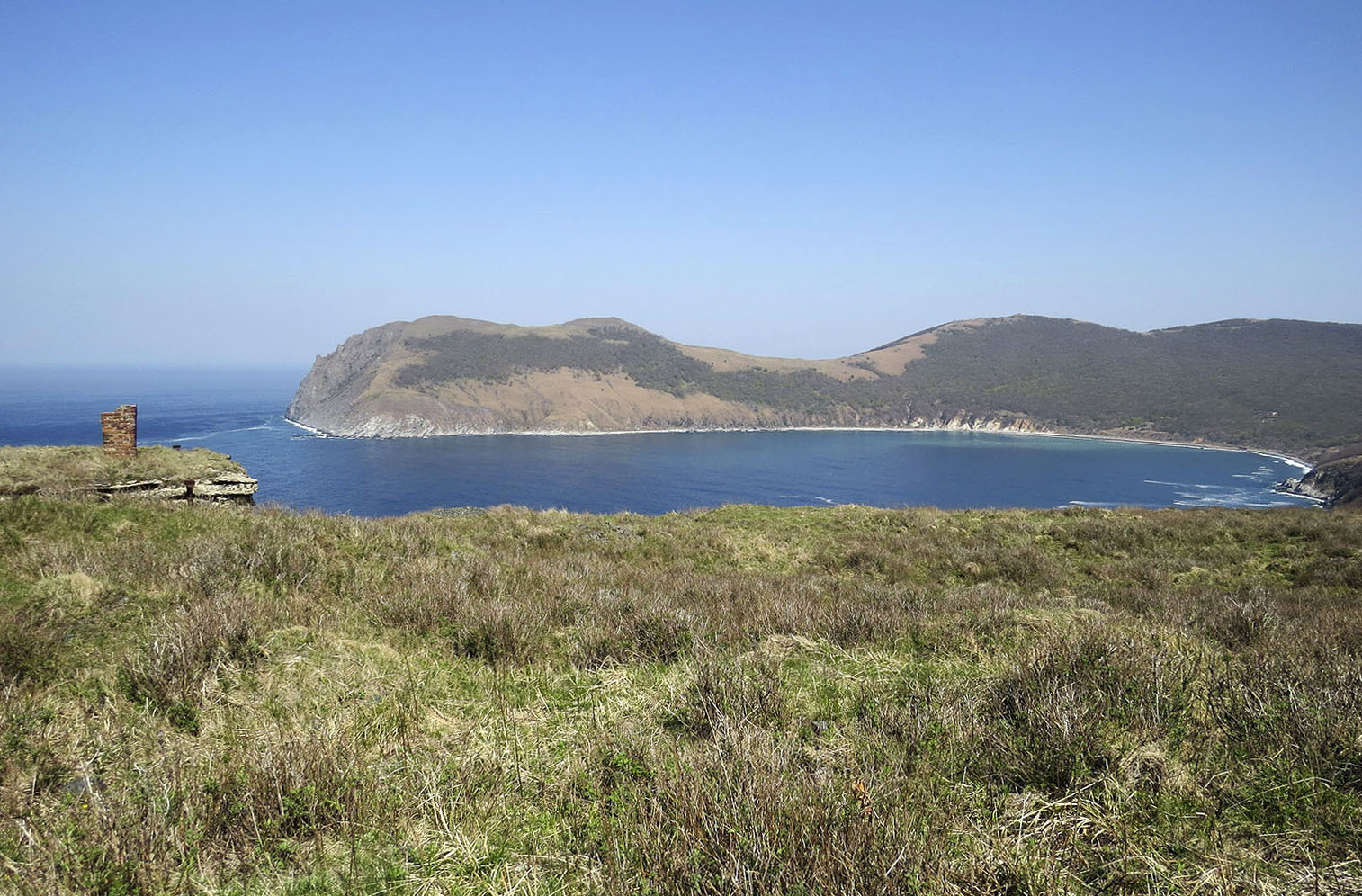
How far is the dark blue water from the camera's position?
268 feet

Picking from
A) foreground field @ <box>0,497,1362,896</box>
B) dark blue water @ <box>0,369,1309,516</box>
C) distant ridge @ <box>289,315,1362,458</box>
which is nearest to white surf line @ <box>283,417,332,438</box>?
distant ridge @ <box>289,315,1362,458</box>

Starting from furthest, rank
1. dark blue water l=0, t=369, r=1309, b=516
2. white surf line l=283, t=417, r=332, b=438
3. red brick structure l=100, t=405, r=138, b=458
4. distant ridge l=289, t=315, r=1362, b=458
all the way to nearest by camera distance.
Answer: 1. distant ridge l=289, t=315, r=1362, b=458
2. white surf line l=283, t=417, r=332, b=438
3. dark blue water l=0, t=369, r=1309, b=516
4. red brick structure l=100, t=405, r=138, b=458

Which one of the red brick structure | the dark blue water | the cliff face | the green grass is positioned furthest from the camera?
the dark blue water

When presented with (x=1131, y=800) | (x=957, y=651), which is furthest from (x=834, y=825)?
(x=957, y=651)

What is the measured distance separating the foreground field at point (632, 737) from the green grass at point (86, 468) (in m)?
4.21

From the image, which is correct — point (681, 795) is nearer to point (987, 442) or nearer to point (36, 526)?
point (36, 526)

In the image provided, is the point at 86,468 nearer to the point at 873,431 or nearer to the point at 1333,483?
the point at 1333,483

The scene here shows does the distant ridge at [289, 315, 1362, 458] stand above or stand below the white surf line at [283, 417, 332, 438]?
above

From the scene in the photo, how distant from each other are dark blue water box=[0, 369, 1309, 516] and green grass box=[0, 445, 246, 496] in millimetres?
45081

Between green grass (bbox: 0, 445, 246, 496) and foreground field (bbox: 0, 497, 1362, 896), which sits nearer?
foreground field (bbox: 0, 497, 1362, 896)

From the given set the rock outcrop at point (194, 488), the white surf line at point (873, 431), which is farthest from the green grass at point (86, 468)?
the white surf line at point (873, 431)

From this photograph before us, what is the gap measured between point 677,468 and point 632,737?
342 feet

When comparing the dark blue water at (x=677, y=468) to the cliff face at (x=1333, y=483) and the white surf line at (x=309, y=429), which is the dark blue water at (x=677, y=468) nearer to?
the cliff face at (x=1333, y=483)

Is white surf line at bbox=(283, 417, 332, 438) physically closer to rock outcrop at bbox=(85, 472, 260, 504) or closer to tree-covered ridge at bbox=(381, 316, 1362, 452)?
tree-covered ridge at bbox=(381, 316, 1362, 452)
